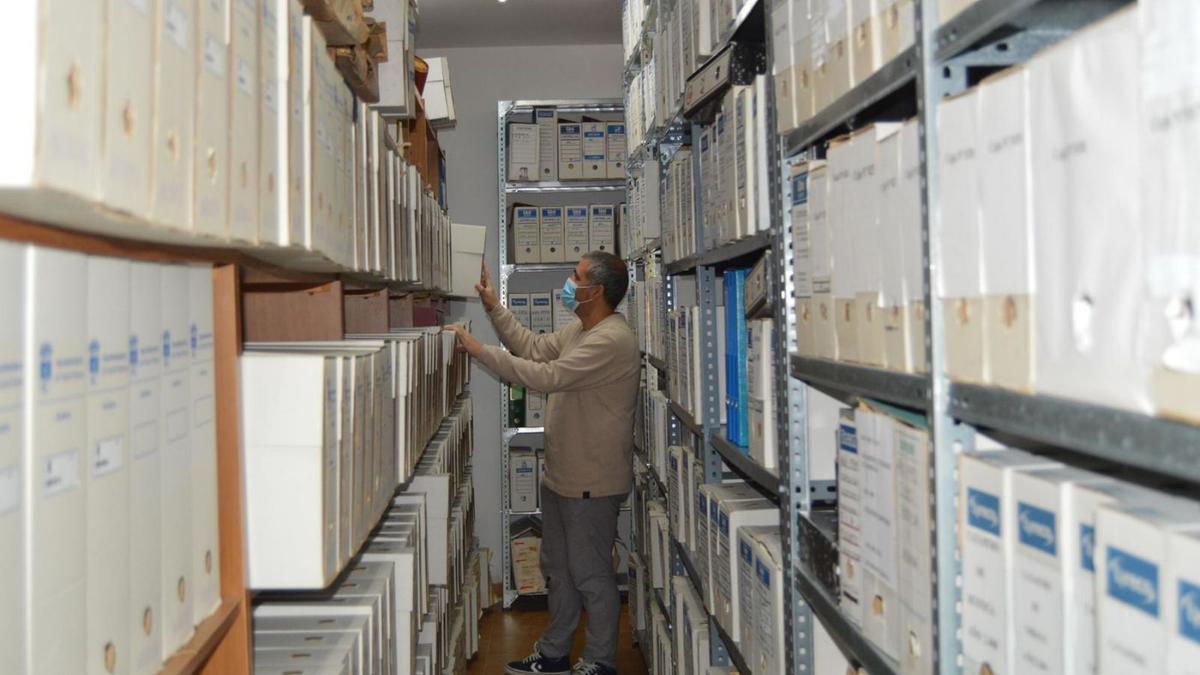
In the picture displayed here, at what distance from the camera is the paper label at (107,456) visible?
0.80 metres

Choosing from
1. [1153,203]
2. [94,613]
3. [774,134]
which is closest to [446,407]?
[774,134]

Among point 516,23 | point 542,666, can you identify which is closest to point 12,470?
point 542,666

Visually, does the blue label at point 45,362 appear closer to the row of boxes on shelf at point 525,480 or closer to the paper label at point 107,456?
the paper label at point 107,456

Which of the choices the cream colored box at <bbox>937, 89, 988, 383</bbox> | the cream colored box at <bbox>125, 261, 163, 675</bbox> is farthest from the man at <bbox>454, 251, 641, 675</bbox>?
the cream colored box at <bbox>125, 261, 163, 675</bbox>

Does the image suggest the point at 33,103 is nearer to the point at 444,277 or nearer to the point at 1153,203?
the point at 1153,203

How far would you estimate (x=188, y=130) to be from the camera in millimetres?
851

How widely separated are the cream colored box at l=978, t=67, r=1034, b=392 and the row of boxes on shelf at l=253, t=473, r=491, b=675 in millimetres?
963

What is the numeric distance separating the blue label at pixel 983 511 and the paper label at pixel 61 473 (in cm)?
82

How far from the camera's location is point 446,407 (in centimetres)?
350

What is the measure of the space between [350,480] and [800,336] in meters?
0.77

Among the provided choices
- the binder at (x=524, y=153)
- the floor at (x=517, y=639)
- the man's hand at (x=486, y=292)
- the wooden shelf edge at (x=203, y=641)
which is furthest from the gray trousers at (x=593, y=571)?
the wooden shelf edge at (x=203, y=641)

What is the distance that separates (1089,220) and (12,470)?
0.81m

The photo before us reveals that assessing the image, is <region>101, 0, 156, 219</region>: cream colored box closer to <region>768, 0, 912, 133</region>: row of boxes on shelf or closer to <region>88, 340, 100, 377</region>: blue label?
<region>88, 340, 100, 377</region>: blue label

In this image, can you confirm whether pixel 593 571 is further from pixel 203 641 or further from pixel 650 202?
pixel 203 641
